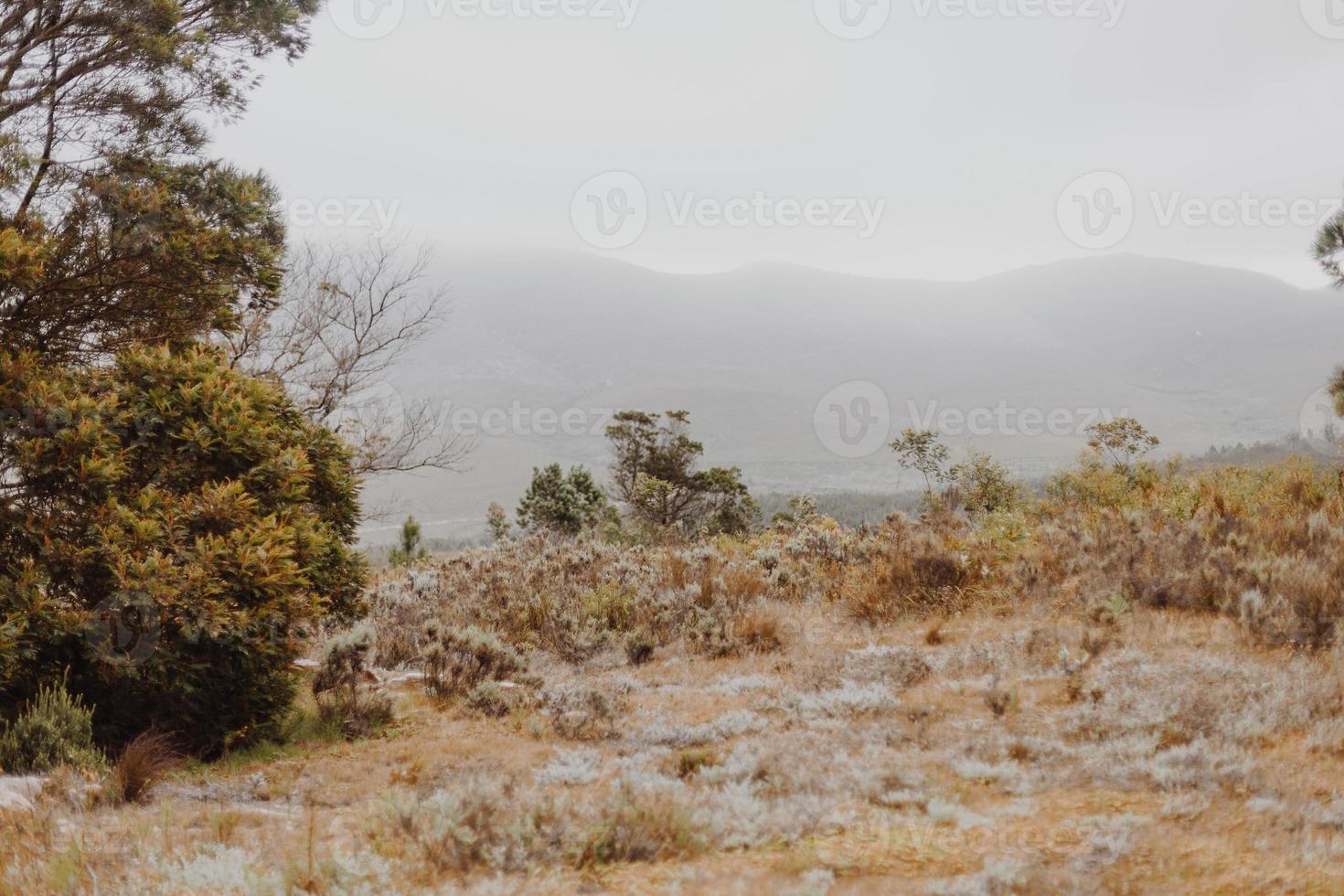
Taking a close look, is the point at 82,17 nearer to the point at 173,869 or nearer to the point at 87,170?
the point at 87,170

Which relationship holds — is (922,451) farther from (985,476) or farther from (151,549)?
(151,549)

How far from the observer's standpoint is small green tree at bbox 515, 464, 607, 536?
4384 centimetres

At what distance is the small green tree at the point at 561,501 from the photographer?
43.8 meters

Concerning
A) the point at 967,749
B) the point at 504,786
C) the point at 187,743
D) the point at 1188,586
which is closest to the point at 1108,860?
the point at 967,749

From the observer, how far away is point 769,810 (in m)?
3.76

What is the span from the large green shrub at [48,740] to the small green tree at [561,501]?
37.4m

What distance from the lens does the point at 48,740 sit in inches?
176

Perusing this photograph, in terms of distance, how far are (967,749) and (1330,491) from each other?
22.6ft

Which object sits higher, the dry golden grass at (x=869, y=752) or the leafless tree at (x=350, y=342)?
the leafless tree at (x=350, y=342)

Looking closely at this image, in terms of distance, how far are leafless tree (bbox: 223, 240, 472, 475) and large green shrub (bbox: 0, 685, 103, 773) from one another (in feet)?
36.2

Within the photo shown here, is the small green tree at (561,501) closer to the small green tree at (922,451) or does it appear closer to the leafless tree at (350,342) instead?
the small green tree at (922,451)

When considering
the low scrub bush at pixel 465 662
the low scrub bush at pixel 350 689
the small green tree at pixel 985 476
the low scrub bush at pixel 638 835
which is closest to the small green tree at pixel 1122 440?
the small green tree at pixel 985 476

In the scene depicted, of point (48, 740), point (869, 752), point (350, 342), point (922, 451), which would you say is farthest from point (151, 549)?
point (922, 451)

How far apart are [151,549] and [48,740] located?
123 centimetres
